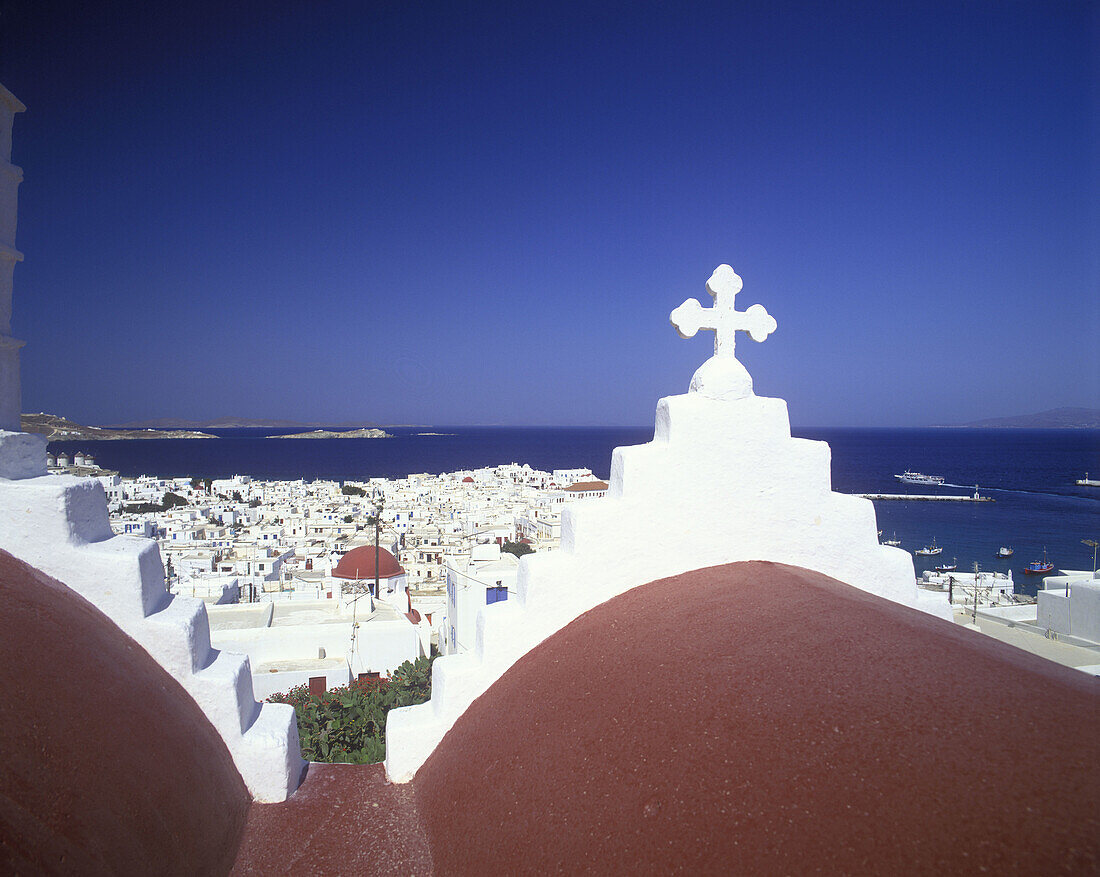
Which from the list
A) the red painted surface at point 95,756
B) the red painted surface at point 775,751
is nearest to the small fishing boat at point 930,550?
the red painted surface at point 775,751

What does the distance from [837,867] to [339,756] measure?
762 centimetres

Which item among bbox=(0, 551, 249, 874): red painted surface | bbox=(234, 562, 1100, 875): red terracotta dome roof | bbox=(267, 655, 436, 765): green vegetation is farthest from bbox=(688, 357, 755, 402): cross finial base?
bbox=(267, 655, 436, 765): green vegetation

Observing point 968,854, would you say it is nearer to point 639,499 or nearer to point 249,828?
point 639,499

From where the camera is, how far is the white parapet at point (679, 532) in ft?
11.2

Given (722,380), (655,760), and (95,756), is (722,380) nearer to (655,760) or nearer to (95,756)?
(655,760)

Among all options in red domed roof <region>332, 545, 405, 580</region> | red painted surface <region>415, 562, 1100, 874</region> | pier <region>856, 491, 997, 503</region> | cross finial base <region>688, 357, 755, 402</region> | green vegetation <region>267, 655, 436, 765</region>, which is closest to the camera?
red painted surface <region>415, 562, 1100, 874</region>

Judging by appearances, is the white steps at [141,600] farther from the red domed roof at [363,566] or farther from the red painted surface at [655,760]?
the red domed roof at [363,566]

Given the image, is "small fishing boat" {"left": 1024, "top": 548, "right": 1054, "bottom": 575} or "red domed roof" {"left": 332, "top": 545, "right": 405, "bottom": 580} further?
"small fishing boat" {"left": 1024, "top": 548, "right": 1054, "bottom": 575}

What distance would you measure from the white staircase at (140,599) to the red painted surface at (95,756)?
8 cm

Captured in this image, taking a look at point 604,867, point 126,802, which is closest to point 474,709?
point 604,867

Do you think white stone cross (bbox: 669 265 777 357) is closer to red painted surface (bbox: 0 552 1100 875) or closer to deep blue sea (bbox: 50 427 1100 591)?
red painted surface (bbox: 0 552 1100 875)

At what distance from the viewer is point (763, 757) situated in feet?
6.73

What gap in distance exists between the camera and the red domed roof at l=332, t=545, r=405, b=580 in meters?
29.3

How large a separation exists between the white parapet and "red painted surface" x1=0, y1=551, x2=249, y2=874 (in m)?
1.06
